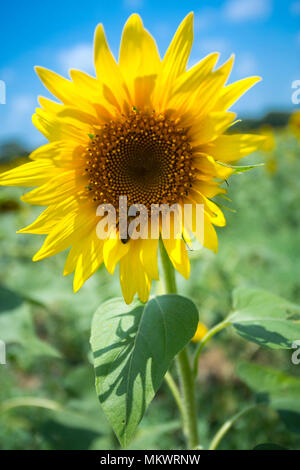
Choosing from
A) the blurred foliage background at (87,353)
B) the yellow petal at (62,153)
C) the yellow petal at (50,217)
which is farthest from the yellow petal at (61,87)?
the blurred foliage background at (87,353)

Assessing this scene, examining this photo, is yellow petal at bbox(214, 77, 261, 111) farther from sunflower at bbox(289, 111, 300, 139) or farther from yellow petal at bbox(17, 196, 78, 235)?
sunflower at bbox(289, 111, 300, 139)

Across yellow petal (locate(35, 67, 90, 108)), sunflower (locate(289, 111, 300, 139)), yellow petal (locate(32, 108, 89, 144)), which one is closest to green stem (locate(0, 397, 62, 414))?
yellow petal (locate(32, 108, 89, 144))

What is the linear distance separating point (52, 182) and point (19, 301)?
2.62ft

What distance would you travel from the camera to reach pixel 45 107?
138 cm

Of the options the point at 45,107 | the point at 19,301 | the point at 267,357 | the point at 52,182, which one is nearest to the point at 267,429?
the point at 267,357

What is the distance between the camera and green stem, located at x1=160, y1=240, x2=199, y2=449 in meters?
1.51

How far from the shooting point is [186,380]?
1599 mm

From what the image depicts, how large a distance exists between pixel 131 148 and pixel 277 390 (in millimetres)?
1455

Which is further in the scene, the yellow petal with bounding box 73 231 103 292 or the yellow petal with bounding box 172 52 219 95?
the yellow petal with bounding box 73 231 103 292

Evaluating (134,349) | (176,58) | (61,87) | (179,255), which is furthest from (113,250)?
(176,58)

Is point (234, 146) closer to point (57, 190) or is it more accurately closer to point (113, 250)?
point (113, 250)

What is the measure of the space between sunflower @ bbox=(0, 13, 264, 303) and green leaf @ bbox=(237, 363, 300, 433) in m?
1.02

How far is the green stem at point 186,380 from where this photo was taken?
4.97 feet

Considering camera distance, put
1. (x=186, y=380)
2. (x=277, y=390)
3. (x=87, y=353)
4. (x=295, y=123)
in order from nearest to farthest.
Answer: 1. (x=186, y=380)
2. (x=277, y=390)
3. (x=87, y=353)
4. (x=295, y=123)
